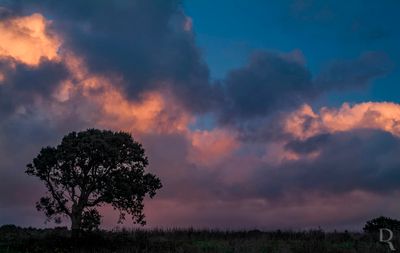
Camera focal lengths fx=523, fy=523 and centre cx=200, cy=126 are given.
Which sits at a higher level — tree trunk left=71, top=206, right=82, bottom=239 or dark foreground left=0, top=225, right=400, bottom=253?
tree trunk left=71, top=206, right=82, bottom=239

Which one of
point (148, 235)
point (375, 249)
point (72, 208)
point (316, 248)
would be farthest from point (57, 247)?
point (375, 249)

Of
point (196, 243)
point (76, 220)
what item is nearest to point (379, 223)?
point (196, 243)

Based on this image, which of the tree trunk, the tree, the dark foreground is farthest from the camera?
the tree


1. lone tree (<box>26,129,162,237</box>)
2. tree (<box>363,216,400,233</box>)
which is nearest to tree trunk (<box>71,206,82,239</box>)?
lone tree (<box>26,129,162,237</box>)

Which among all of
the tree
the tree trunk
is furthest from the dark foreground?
the tree

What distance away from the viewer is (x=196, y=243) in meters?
45.6

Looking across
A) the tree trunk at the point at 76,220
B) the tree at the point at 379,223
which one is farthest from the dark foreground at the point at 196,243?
the tree at the point at 379,223

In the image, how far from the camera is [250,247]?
3984 cm

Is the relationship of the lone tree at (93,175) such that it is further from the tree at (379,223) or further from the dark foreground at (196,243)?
the tree at (379,223)

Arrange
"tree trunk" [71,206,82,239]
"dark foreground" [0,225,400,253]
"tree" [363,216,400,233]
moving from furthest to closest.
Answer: "tree" [363,216,400,233] < "tree trunk" [71,206,82,239] < "dark foreground" [0,225,400,253]

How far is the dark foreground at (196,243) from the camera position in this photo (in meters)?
39.6

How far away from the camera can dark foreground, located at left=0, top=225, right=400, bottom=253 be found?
3956cm

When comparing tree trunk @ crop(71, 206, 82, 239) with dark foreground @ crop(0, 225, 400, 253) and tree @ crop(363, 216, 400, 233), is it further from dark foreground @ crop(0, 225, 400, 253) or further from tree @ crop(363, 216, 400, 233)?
tree @ crop(363, 216, 400, 233)

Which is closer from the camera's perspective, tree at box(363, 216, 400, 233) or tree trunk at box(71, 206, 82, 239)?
tree trunk at box(71, 206, 82, 239)
